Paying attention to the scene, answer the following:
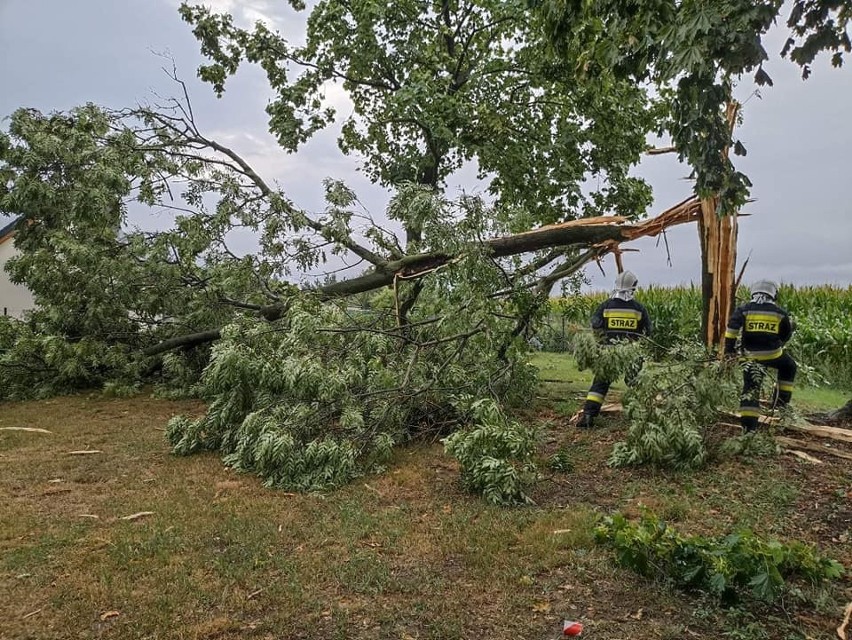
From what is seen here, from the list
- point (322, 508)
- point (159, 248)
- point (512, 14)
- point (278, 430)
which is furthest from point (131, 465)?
point (512, 14)

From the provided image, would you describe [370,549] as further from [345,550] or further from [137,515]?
[137,515]

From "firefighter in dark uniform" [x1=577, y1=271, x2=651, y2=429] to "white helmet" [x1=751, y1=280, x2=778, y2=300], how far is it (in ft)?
3.51

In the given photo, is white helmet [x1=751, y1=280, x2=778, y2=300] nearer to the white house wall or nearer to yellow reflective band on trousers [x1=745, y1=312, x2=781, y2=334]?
yellow reflective band on trousers [x1=745, y1=312, x2=781, y2=334]

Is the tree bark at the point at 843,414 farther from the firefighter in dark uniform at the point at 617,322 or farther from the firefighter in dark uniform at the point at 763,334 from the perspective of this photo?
the firefighter in dark uniform at the point at 617,322

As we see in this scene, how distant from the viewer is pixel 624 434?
5.93 m

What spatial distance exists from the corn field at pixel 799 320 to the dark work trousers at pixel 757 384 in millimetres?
1099

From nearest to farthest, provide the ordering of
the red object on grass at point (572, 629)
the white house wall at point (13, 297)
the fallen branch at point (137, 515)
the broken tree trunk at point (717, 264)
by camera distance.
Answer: the red object on grass at point (572, 629), the fallen branch at point (137, 515), the broken tree trunk at point (717, 264), the white house wall at point (13, 297)

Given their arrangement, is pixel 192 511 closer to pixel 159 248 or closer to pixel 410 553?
pixel 410 553

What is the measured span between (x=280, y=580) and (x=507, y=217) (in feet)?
13.2

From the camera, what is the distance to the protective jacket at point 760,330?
5.71 metres

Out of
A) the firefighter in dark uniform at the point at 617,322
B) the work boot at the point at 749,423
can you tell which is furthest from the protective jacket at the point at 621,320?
the work boot at the point at 749,423

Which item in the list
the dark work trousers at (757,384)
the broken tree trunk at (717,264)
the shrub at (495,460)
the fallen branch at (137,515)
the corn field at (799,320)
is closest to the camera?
the fallen branch at (137,515)

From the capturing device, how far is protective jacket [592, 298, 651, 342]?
251 inches

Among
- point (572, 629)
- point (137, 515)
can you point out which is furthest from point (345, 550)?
point (137, 515)
